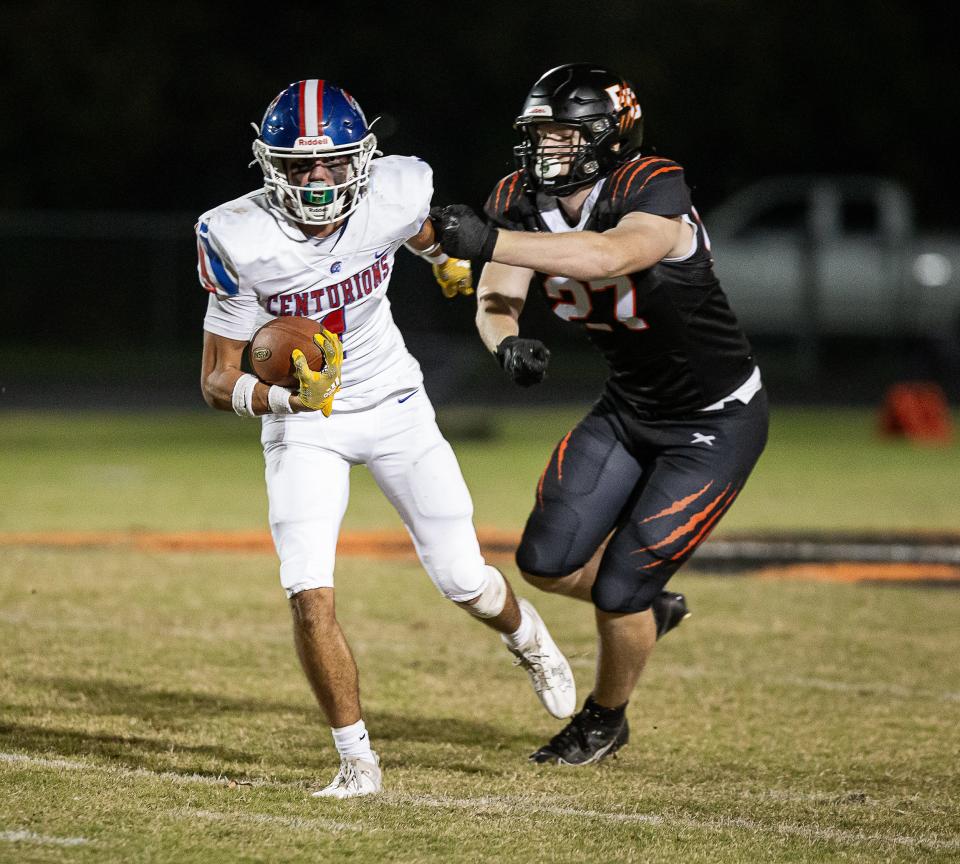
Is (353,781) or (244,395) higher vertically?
(244,395)

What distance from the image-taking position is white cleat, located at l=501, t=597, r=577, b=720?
16.1ft

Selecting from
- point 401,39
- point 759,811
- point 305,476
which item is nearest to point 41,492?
point 305,476

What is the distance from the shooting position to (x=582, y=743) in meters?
4.80

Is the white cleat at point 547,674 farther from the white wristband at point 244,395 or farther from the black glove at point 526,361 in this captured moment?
the white wristband at point 244,395

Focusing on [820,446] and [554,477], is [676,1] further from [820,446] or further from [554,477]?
[554,477]

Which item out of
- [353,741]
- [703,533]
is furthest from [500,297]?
[353,741]

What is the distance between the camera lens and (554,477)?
16.5 feet

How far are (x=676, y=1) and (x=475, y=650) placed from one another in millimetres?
19281

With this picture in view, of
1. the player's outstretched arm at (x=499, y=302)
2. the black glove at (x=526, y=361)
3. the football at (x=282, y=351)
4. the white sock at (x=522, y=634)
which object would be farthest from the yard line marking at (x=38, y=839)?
the player's outstretched arm at (x=499, y=302)

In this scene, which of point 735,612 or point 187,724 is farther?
point 735,612

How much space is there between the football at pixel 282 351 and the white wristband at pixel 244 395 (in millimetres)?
34

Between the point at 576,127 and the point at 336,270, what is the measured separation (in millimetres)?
842

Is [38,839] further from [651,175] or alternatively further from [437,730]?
[651,175]

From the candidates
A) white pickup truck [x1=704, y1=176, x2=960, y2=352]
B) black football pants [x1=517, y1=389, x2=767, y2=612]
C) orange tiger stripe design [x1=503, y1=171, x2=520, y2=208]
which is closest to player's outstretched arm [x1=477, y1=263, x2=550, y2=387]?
orange tiger stripe design [x1=503, y1=171, x2=520, y2=208]
